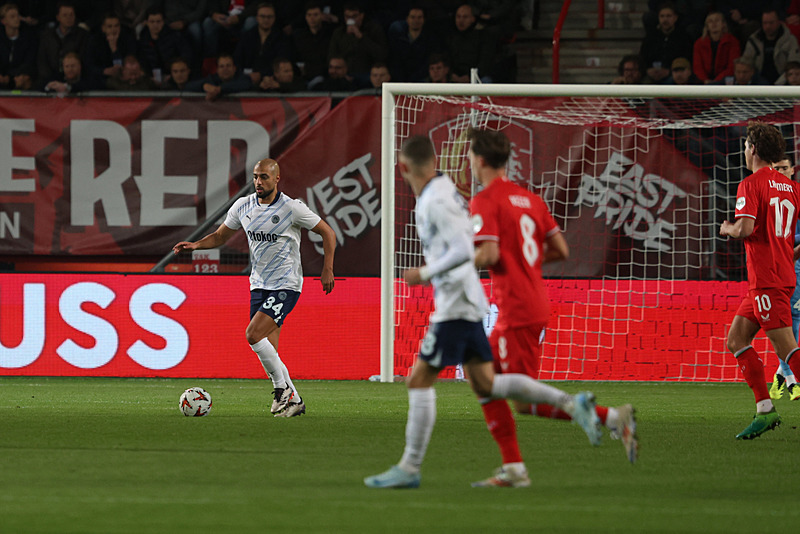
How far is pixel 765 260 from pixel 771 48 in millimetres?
7913

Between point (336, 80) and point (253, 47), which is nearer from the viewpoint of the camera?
point (336, 80)

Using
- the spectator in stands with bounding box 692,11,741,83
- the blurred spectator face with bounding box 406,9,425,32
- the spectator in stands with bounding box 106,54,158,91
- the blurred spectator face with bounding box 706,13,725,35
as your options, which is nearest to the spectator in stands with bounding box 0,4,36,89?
the spectator in stands with bounding box 106,54,158,91

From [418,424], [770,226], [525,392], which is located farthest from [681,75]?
[418,424]

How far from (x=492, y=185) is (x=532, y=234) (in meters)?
0.30

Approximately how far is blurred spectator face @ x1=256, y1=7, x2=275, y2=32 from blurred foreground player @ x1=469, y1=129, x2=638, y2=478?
33.4ft

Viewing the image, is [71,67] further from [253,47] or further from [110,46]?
[253,47]

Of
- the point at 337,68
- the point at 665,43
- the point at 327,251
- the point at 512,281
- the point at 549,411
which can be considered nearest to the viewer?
the point at 512,281

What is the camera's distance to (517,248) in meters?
5.80

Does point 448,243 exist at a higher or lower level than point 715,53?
lower

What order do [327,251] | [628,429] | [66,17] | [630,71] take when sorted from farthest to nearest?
[66,17]
[630,71]
[327,251]
[628,429]

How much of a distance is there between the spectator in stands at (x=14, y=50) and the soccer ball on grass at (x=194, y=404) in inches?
293

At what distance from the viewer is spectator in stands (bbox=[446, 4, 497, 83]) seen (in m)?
15.4

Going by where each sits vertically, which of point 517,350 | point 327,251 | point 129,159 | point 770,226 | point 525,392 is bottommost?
point 525,392

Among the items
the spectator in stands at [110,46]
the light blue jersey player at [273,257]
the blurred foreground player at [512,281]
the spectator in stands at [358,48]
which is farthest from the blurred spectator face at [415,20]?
the blurred foreground player at [512,281]
